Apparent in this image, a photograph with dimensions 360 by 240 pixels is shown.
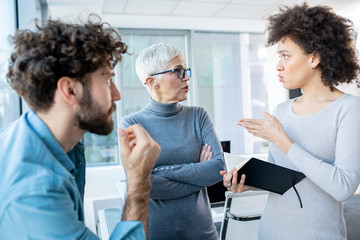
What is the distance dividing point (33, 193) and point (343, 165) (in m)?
1.05

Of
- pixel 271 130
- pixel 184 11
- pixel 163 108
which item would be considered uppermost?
pixel 184 11

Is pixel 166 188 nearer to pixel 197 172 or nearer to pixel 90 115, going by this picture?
pixel 197 172

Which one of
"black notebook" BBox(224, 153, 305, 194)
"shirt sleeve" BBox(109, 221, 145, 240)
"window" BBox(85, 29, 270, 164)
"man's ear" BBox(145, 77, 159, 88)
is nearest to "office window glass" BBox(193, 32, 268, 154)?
"window" BBox(85, 29, 270, 164)

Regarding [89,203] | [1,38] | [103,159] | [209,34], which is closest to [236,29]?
[209,34]

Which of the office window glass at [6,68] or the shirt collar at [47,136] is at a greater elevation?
the office window glass at [6,68]

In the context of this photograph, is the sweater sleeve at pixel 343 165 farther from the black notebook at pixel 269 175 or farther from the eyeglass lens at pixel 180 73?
the eyeglass lens at pixel 180 73

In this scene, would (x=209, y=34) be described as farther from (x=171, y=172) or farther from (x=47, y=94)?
(x=47, y=94)

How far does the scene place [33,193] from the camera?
2.24 feet

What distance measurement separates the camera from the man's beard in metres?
0.90

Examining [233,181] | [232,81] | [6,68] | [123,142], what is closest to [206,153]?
[233,181]

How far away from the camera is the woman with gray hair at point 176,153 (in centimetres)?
139

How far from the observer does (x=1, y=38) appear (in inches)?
67.6

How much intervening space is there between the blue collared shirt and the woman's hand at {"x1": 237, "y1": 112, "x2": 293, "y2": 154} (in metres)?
0.75

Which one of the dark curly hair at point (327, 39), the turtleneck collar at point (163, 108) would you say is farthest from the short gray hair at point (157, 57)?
the dark curly hair at point (327, 39)
